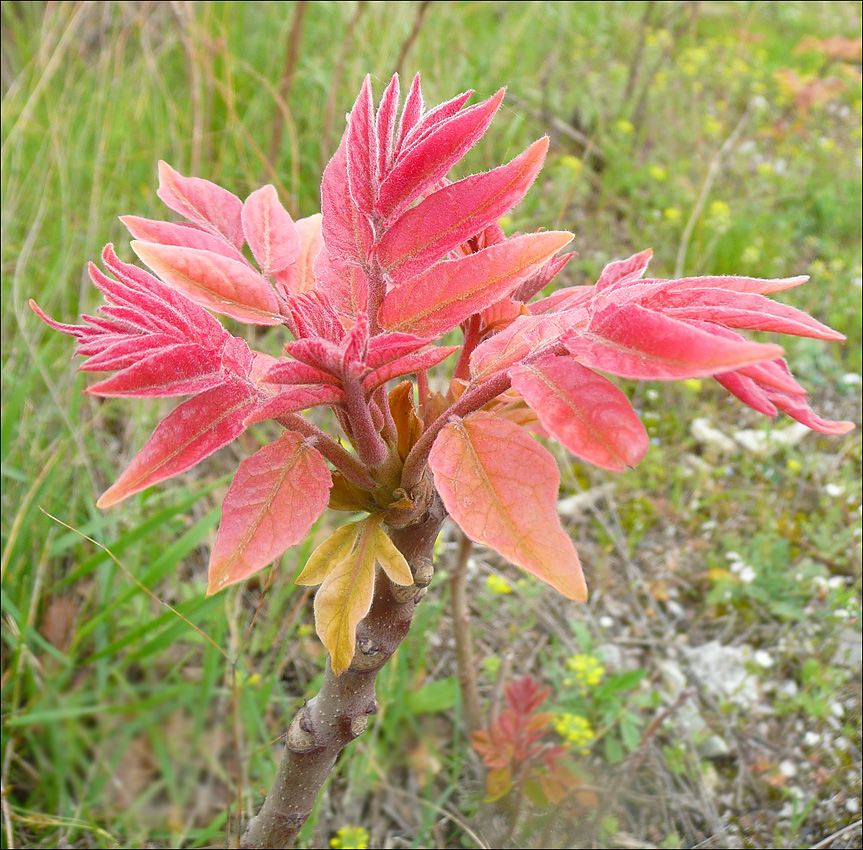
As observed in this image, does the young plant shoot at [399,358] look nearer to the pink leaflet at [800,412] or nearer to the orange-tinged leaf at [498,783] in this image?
the pink leaflet at [800,412]

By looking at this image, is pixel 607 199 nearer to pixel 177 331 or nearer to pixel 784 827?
pixel 784 827

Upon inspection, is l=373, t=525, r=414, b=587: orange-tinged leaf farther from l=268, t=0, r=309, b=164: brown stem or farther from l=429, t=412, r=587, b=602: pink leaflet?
l=268, t=0, r=309, b=164: brown stem

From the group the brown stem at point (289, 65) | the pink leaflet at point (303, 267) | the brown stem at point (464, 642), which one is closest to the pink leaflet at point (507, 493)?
the pink leaflet at point (303, 267)

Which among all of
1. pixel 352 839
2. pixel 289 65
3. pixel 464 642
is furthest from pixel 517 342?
pixel 289 65

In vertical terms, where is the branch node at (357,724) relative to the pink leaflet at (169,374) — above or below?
below

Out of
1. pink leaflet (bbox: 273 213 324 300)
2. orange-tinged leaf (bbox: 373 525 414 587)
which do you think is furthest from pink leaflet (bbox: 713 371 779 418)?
pink leaflet (bbox: 273 213 324 300)

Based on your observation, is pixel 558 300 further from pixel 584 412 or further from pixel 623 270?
pixel 584 412

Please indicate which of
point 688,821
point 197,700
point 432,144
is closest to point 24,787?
point 197,700
